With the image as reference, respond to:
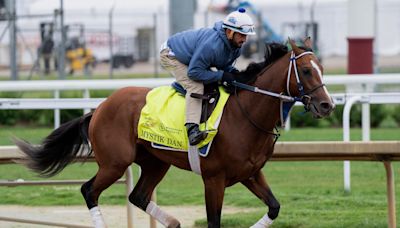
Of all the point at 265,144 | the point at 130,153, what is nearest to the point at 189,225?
the point at 130,153

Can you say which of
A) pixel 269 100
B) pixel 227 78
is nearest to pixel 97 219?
pixel 227 78

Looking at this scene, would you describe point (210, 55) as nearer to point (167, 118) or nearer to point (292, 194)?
point (167, 118)

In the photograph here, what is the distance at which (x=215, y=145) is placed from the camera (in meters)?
6.70

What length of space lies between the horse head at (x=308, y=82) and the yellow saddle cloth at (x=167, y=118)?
1.82ft

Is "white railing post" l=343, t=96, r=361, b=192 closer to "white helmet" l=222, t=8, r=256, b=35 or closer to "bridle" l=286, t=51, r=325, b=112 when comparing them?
"bridle" l=286, t=51, r=325, b=112

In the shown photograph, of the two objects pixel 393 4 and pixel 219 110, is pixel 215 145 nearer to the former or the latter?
pixel 219 110

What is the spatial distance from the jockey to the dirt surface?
198cm

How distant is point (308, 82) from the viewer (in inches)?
253

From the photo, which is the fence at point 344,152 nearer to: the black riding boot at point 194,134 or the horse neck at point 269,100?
the horse neck at point 269,100

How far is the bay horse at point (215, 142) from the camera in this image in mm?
6562

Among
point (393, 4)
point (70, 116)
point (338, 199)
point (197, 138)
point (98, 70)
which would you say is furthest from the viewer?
point (98, 70)

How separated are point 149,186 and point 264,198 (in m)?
1.01

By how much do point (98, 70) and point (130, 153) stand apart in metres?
26.2

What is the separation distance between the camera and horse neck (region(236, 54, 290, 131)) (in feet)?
21.8
